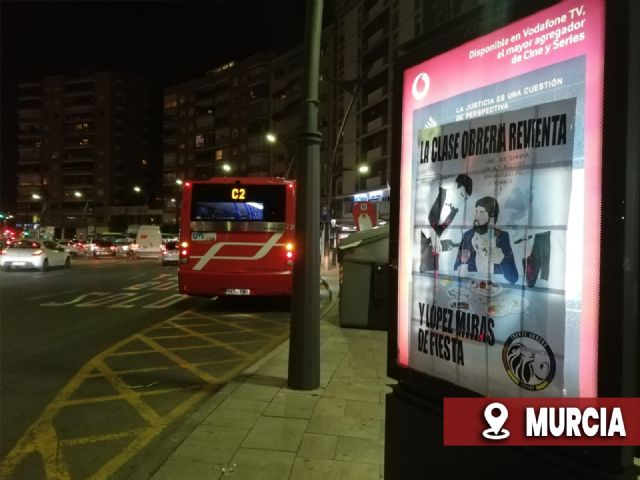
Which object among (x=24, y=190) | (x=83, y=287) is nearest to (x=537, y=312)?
(x=83, y=287)

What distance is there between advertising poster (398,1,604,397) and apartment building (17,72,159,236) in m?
106

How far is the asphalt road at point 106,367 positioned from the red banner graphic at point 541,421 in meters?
2.74

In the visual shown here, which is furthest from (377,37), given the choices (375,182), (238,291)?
(238,291)

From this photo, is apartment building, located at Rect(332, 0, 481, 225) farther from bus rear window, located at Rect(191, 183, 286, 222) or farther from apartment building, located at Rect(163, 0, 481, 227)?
bus rear window, located at Rect(191, 183, 286, 222)

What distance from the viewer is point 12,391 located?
585cm

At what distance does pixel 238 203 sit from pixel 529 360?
10197mm

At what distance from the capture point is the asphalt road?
4.39 metres

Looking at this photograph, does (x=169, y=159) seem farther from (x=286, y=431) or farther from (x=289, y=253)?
(x=286, y=431)

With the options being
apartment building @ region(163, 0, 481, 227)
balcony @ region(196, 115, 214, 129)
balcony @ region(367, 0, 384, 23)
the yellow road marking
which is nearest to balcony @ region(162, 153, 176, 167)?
apartment building @ region(163, 0, 481, 227)

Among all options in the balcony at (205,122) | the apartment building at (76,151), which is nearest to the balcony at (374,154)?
the balcony at (205,122)

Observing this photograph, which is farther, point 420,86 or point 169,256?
point 169,256

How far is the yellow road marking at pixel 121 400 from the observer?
411 centimetres

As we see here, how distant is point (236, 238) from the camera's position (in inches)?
469

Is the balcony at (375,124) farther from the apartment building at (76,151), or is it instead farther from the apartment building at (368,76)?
the apartment building at (76,151)
